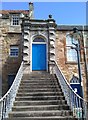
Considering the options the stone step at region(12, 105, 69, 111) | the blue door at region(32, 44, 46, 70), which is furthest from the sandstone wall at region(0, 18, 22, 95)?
the stone step at region(12, 105, 69, 111)

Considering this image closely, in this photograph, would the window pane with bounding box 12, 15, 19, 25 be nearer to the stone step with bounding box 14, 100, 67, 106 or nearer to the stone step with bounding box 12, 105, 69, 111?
the stone step with bounding box 14, 100, 67, 106

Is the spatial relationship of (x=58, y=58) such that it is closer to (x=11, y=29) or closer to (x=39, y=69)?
(x=39, y=69)

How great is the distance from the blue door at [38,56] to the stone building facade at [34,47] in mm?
76

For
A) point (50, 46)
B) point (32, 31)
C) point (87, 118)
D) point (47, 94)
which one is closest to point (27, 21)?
point (32, 31)

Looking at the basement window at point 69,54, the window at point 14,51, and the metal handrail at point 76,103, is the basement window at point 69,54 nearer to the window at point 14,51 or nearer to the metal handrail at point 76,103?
the window at point 14,51

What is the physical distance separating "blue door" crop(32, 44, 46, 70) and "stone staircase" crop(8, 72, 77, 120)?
9.68 feet

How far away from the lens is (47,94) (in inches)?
468

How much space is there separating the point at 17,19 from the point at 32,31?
6767 mm

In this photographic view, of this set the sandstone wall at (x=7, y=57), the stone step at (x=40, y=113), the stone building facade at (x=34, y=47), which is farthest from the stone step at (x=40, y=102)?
the sandstone wall at (x=7, y=57)

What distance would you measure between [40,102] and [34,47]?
748 centimetres

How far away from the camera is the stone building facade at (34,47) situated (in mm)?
17422

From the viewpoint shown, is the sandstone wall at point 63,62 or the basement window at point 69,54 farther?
the basement window at point 69,54

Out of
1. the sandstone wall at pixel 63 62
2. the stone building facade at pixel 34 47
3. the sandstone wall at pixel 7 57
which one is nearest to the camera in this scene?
the stone building facade at pixel 34 47

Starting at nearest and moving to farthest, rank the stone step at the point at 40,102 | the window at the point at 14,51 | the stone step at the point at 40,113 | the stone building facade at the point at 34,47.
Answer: the stone step at the point at 40,113
the stone step at the point at 40,102
the stone building facade at the point at 34,47
the window at the point at 14,51
